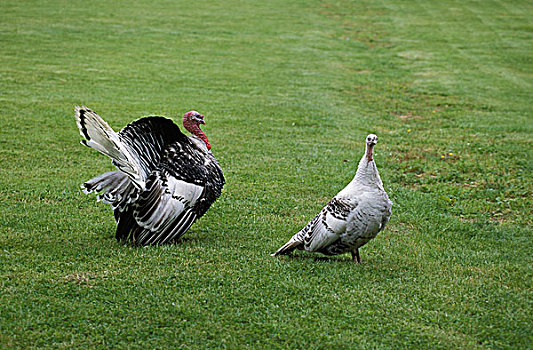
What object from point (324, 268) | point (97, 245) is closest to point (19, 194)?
point (97, 245)

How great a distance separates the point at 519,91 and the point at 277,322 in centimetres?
1562

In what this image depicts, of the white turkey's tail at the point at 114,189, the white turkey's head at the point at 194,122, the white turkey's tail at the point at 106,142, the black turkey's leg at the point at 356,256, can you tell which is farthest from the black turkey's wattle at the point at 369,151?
the white turkey's tail at the point at 114,189

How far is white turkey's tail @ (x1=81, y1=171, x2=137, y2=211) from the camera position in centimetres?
604

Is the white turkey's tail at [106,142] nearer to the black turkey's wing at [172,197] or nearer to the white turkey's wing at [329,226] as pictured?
the black turkey's wing at [172,197]

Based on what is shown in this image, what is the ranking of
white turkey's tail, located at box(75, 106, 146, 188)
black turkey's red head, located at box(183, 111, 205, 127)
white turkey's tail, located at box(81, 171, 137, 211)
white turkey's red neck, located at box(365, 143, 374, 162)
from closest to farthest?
white turkey's tail, located at box(75, 106, 146, 188)
white turkey's red neck, located at box(365, 143, 374, 162)
white turkey's tail, located at box(81, 171, 137, 211)
black turkey's red head, located at box(183, 111, 205, 127)

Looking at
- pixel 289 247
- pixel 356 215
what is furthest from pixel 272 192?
pixel 356 215

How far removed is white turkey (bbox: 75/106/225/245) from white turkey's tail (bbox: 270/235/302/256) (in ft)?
3.39

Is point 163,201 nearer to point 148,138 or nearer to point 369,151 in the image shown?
point 148,138

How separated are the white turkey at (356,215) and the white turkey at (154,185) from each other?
143cm

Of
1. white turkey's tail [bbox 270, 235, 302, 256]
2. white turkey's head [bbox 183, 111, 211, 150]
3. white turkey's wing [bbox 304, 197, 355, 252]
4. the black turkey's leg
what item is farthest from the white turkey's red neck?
white turkey's head [bbox 183, 111, 211, 150]

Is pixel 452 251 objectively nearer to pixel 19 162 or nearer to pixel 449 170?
pixel 449 170

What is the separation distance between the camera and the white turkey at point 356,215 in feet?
18.9

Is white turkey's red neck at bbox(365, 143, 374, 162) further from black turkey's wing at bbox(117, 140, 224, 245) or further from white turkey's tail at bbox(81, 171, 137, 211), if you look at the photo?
white turkey's tail at bbox(81, 171, 137, 211)

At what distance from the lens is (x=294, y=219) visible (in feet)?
25.4
